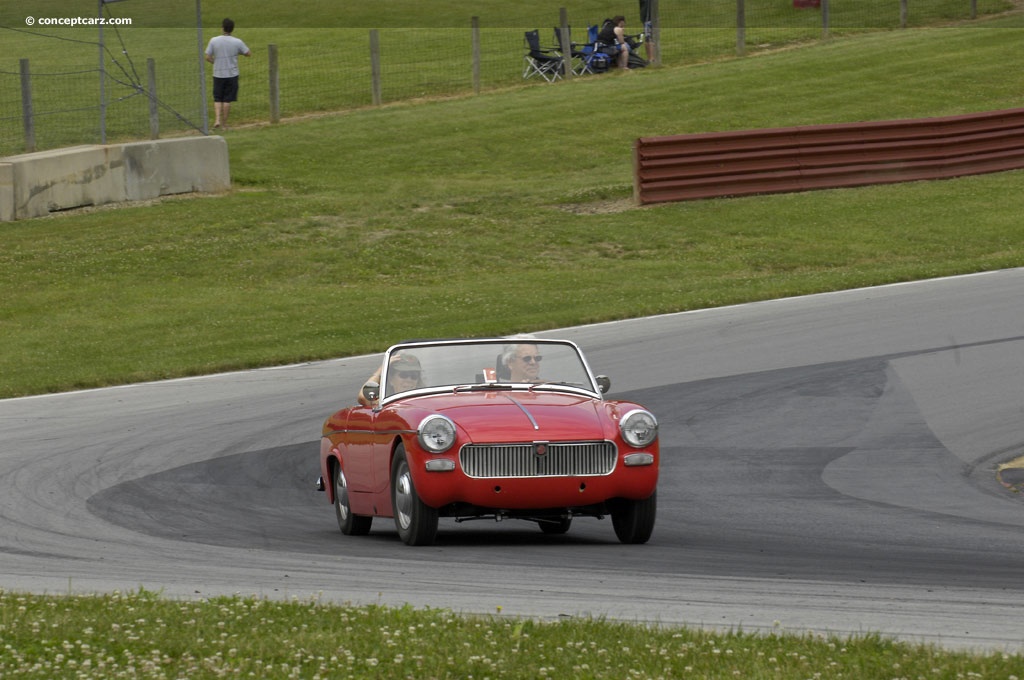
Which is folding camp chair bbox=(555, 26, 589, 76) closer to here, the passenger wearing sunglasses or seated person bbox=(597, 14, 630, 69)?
seated person bbox=(597, 14, 630, 69)

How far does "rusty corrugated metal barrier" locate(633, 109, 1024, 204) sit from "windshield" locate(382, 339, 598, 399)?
1572cm

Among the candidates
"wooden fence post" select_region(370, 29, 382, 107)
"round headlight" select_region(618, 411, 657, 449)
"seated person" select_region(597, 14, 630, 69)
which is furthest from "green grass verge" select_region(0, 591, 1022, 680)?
"seated person" select_region(597, 14, 630, 69)

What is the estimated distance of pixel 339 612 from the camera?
6.46m

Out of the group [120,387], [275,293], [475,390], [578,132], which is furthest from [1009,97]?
[475,390]

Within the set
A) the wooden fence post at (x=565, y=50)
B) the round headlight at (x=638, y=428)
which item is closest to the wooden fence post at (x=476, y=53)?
the wooden fence post at (x=565, y=50)

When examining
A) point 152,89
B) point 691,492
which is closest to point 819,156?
point 152,89

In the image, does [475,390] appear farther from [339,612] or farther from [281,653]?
[281,653]

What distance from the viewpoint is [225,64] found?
30672 millimetres

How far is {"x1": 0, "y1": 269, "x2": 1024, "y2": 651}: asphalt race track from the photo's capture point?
7203 mm

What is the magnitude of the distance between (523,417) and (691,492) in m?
2.47

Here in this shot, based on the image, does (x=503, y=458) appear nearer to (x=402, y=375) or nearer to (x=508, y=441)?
(x=508, y=441)

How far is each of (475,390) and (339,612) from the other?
128 inches

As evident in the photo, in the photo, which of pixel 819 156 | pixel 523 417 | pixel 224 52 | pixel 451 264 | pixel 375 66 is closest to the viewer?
pixel 523 417

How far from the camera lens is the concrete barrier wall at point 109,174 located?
79.4ft
